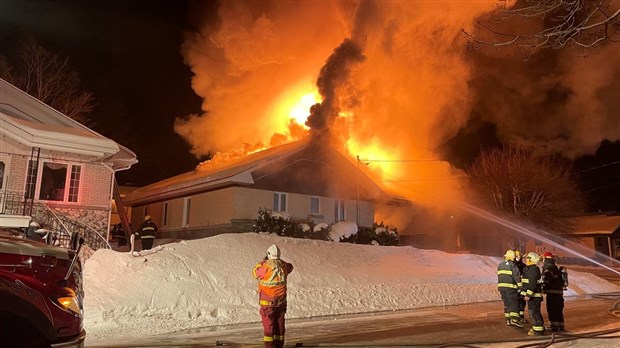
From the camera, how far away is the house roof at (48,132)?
→ 14203 millimetres

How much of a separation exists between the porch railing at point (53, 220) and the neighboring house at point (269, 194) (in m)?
5.81

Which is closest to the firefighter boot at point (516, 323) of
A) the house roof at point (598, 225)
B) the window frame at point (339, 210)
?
the window frame at point (339, 210)

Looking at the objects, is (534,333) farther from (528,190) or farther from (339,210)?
(528,190)

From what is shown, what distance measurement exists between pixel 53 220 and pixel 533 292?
44.2 ft

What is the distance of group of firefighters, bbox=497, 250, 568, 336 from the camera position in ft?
29.0

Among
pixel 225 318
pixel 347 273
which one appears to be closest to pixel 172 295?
pixel 225 318

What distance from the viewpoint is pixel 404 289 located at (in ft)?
47.5

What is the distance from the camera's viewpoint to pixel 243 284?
41.9ft

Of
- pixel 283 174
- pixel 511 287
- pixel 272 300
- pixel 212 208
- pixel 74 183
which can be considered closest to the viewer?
pixel 272 300

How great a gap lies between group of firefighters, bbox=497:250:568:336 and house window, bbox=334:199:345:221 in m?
14.2

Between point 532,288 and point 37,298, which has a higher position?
point 37,298

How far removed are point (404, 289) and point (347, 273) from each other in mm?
1943

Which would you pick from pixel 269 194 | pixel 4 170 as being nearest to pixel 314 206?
pixel 269 194

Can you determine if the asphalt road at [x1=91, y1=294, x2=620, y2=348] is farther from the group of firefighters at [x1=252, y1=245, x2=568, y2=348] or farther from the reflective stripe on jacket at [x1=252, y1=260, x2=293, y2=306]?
the reflective stripe on jacket at [x1=252, y1=260, x2=293, y2=306]
